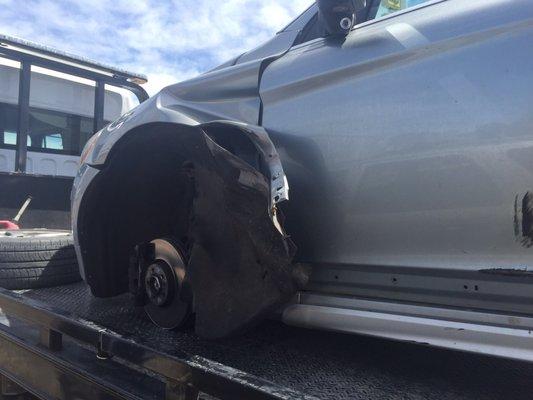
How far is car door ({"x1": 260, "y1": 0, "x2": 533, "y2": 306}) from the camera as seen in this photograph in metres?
1.56

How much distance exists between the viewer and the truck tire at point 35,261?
290cm

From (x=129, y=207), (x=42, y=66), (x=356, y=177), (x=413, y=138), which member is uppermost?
(x=42, y=66)

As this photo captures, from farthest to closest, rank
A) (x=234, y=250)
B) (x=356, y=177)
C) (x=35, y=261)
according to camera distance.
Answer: (x=35, y=261) < (x=234, y=250) < (x=356, y=177)

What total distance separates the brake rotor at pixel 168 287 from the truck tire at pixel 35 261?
3.14ft

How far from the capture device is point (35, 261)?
2.97m

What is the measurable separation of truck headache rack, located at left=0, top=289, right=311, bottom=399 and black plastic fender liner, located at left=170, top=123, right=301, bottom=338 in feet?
0.95

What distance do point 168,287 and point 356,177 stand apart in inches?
41.0

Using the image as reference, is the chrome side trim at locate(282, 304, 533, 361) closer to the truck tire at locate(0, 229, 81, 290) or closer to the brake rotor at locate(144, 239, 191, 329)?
the brake rotor at locate(144, 239, 191, 329)

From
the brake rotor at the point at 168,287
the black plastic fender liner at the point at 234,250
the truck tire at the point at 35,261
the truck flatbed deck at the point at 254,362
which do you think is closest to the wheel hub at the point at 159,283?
the brake rotor at the point at 168,287

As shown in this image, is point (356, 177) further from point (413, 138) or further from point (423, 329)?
point (423, 329)

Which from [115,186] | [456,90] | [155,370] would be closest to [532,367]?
[456,90]

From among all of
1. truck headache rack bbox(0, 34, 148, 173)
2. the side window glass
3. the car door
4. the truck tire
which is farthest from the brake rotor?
truck headache rack bbox(0, 34, 148, 173)

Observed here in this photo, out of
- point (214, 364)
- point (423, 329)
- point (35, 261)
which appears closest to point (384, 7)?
point (423, 329)

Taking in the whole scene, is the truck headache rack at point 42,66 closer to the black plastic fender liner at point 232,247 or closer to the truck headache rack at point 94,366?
the truck headache rack at point 94,366
